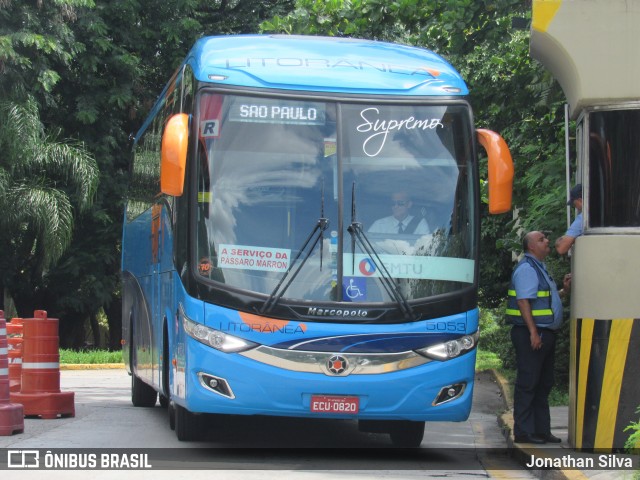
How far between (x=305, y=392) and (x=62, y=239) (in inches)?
735

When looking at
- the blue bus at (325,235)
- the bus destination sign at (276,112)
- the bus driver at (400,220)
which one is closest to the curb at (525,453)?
the blue bus at (325,235)

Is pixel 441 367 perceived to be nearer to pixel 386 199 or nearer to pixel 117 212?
pixel 386 199

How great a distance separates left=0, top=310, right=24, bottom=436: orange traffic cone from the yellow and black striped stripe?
5.36 m

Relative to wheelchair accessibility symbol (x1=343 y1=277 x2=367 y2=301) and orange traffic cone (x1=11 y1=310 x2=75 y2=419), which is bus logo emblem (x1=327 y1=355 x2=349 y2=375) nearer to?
wheelchair accessibility symbol (x1=343 y1=277 x2=367 y2=301)

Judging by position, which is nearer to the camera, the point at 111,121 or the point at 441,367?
the point at 441,367

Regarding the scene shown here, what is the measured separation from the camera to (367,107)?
10.4 m

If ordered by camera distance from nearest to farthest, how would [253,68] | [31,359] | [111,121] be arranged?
[253,68], [31,359], [111,121]

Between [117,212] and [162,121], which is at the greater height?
[162,121]

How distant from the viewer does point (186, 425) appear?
11.2 m

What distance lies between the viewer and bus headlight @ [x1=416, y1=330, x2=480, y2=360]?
32.9ft

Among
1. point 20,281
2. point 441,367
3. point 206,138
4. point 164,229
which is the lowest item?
point 20,281

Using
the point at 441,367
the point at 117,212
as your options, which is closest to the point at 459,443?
the point at 441,367

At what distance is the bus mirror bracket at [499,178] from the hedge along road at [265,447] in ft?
7.51

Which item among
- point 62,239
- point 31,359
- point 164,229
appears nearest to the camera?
point 164,229
